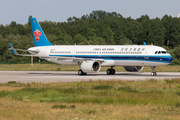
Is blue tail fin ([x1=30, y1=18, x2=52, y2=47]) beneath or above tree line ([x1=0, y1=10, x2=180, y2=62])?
beneath

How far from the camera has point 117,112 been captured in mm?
14508

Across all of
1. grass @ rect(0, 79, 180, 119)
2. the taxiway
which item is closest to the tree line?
the taxiway

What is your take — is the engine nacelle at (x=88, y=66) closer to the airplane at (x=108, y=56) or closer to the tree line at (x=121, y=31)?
the airplane at (x=108, y=56)

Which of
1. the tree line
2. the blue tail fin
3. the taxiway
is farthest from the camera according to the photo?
the tree line

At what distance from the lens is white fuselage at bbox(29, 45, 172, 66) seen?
41.0m

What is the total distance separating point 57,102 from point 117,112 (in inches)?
175

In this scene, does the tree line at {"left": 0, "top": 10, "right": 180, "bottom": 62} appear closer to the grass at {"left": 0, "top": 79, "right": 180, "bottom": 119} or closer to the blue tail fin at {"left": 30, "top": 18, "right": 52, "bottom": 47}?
the blue tail fin at {"left": 30, "top": 18, "right": 52, "bottom": 47}

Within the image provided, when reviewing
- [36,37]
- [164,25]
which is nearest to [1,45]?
[36,37]

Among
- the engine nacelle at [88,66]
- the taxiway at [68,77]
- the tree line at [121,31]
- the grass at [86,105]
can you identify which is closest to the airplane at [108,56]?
the engine nacelle at [88,66]

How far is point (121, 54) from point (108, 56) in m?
1.92

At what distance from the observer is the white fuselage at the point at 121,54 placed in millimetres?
41000

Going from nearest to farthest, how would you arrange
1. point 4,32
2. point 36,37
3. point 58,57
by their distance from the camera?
point 58,57
point 36,37
point 4,32

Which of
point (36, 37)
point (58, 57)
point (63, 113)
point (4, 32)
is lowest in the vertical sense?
point (63, 113)

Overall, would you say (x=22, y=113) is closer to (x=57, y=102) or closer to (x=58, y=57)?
(x=57, y=102)
